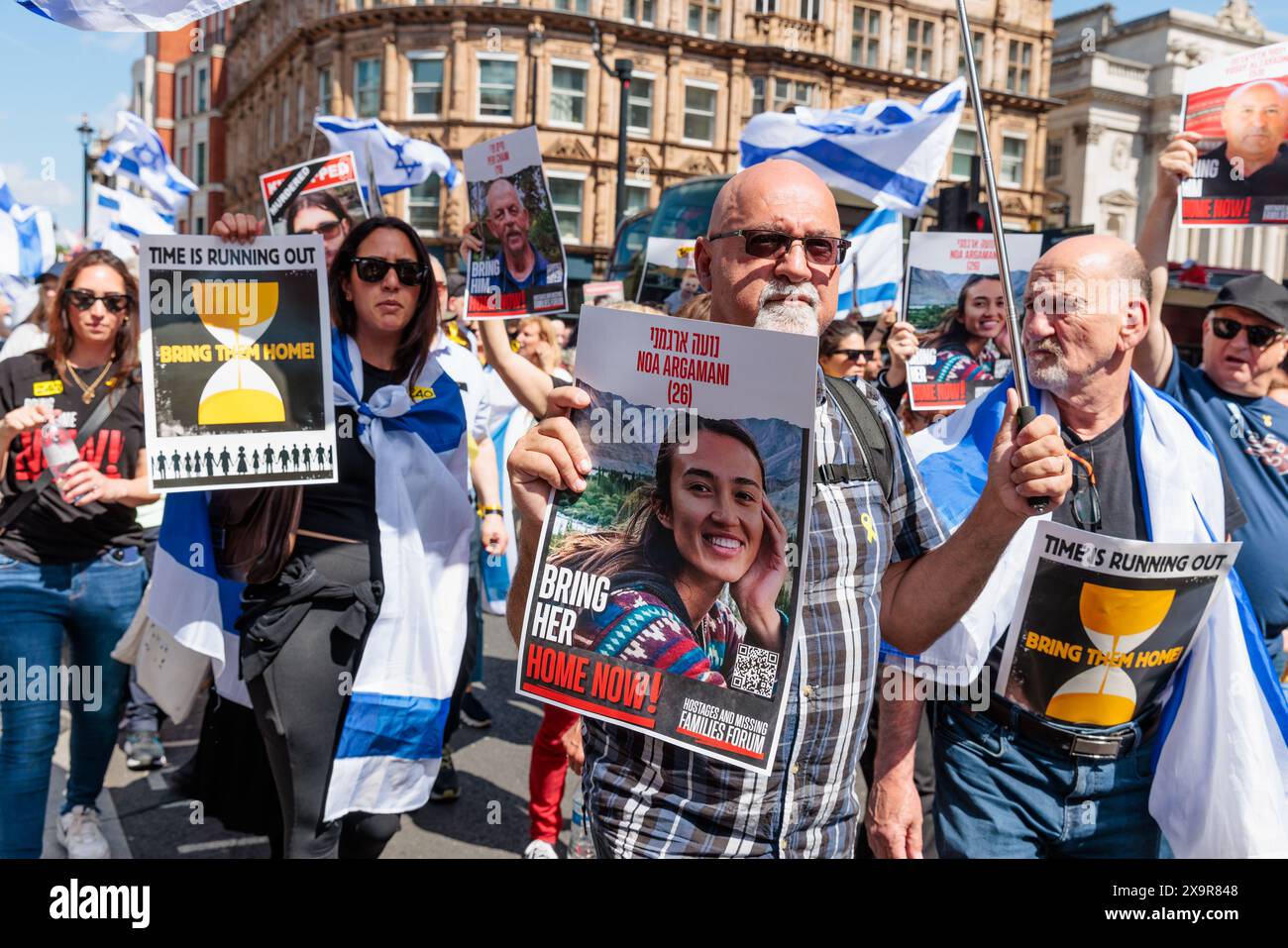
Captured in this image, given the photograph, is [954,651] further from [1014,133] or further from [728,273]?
[1014,133]

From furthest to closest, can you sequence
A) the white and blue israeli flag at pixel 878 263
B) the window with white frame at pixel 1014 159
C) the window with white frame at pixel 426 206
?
the window with white frame at pixel 1014 159
the window with white frame at pixel 426 206
the white and blue israeli flag at pixel 878 263

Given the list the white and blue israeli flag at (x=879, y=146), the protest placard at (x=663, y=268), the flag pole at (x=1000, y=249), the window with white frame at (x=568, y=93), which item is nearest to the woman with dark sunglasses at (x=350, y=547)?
the flag pole at (x=1000, y=249)

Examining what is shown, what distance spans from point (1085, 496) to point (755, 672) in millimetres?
1252

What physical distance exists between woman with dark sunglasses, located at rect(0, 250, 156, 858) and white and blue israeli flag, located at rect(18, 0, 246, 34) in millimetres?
1766

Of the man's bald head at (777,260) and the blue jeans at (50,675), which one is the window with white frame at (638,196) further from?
the man's bald head at (777,260)

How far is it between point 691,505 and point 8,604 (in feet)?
10.3

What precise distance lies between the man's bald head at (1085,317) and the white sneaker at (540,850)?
103 inches

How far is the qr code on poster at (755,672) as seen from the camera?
185 centimetres

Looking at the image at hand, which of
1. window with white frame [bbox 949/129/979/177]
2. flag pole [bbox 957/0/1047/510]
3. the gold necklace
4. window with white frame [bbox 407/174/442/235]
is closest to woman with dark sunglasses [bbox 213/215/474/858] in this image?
the gold necklace

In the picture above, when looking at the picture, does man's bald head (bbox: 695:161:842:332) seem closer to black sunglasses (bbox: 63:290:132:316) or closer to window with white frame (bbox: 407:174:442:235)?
black sunglasses (bbox: 63:290:132:316)

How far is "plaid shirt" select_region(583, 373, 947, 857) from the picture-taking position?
6.52 feet

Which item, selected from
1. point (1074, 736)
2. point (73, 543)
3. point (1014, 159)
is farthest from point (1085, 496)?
point (1014, 159)

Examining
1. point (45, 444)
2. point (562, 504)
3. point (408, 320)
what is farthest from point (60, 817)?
point (562, 504)

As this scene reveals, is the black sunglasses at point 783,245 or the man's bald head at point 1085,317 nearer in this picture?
the black sunglasses at point 783,245
